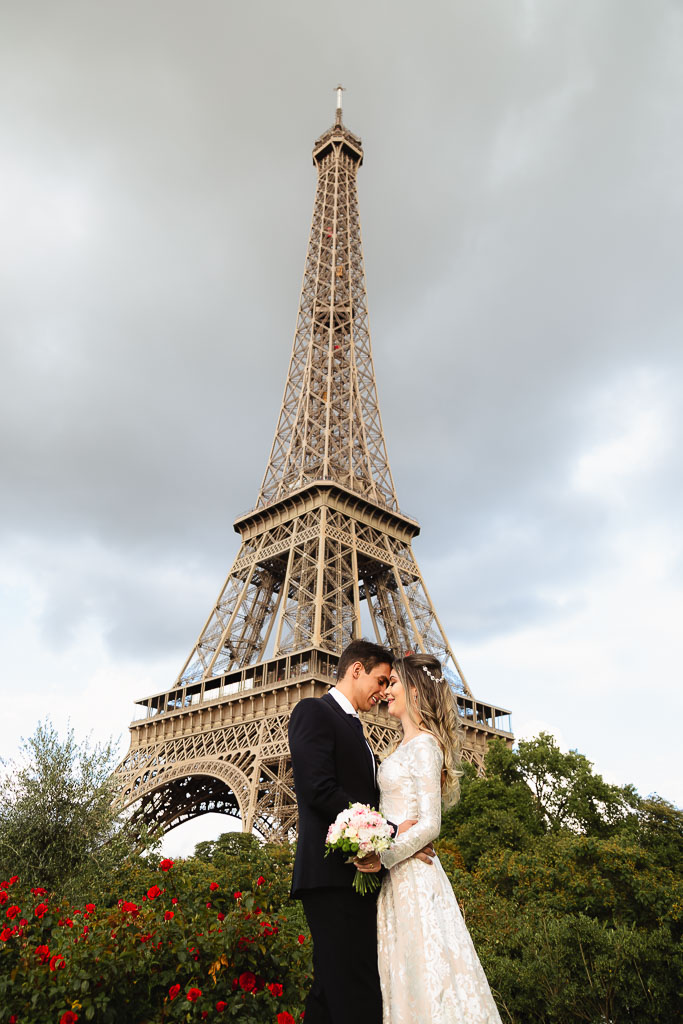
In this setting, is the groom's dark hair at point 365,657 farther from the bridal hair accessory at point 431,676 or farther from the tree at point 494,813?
the tree at point 494,813

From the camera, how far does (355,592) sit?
2917 cm

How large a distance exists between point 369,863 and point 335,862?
206 mm

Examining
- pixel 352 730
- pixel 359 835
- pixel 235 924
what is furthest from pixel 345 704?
pixel 235 924

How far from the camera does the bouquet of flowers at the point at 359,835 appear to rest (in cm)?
348

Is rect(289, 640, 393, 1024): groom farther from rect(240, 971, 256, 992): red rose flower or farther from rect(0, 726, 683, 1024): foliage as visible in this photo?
rect(240, 971, 256, 992): red rose flower

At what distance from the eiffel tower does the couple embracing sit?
20.3m

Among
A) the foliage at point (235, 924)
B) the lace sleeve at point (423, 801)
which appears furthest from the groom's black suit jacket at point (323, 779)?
the foliage at point (235, 924)

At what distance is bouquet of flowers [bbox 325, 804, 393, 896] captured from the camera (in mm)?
3484

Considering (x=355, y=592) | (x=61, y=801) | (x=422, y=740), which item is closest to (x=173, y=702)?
(x=355, y=592)

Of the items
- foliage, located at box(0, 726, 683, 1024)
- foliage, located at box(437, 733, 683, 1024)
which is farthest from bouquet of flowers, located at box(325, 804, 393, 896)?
foliage, located at box(437, 733, 683, 1024)

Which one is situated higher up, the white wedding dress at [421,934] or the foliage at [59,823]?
the foliage at [59,823]

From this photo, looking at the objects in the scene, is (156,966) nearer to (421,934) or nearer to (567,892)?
(421,934)

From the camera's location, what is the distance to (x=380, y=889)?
3941 millimetres

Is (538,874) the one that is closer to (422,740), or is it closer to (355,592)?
(422,740)
